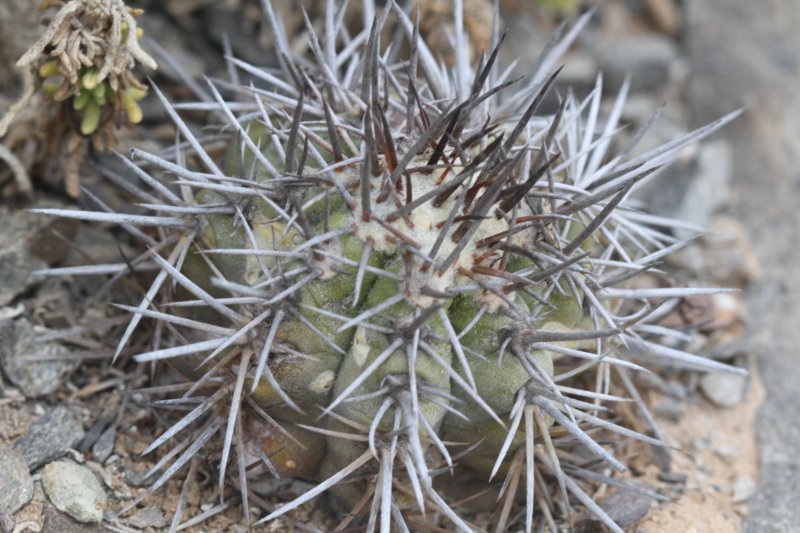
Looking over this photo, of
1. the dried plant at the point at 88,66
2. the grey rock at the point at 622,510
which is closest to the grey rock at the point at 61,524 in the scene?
the dried plant at the point at 88,66

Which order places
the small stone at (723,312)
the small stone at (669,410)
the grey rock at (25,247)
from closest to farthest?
the grey rock at (25,247) → the small stone at (669,410) → the small stone at (723,312)

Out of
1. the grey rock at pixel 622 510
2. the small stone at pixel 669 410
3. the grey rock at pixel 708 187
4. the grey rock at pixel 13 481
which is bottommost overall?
the small stone at pixel 669 410

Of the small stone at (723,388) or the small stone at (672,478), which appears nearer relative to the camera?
the small stone at (672,478)

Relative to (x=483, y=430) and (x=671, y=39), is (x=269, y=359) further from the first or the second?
(x=671, y=39)

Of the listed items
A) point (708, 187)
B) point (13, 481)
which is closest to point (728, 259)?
point (708, 187)

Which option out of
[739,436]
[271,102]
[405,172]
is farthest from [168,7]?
[739,436]

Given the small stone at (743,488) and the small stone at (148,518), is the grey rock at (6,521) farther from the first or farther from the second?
the small stone at (743,488)

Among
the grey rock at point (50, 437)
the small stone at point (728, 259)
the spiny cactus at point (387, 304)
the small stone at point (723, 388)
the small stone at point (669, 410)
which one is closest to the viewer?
the spiny cactus at point (387, 304)
